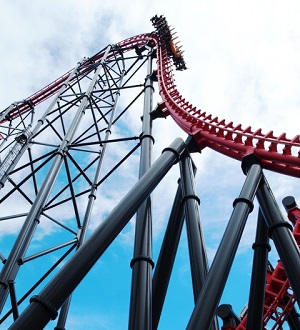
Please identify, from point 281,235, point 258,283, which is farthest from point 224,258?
point 258,283

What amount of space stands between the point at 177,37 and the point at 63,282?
419 inches

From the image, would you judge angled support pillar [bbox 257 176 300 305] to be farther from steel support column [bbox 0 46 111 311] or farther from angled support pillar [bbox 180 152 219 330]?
steel support column [bbox 0 46 111 311]

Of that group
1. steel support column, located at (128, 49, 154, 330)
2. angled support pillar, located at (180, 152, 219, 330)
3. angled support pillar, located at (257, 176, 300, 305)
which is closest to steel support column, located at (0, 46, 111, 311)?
steel support column, located at (128, 49, 154, 330)

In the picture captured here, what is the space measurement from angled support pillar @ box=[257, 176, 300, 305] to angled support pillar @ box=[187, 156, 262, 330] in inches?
8.1

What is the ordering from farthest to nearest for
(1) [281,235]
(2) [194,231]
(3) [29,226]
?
(3) [29,226] → (2) [194,231] → (1) [281,235]

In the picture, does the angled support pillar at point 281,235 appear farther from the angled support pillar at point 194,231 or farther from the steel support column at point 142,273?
the steel support column at point 142,273

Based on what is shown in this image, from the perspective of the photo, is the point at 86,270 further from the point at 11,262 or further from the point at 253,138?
the point at 253,138

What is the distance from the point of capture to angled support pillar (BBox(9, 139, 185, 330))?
9.42 feet

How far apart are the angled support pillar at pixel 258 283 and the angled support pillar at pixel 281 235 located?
0.54 m

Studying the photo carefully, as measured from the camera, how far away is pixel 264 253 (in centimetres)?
476

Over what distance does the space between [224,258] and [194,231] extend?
878 millimetres

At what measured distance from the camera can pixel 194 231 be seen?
4.39 m

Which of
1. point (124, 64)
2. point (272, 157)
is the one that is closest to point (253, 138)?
point (272, 157)

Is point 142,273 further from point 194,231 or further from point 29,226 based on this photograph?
point 29,226
